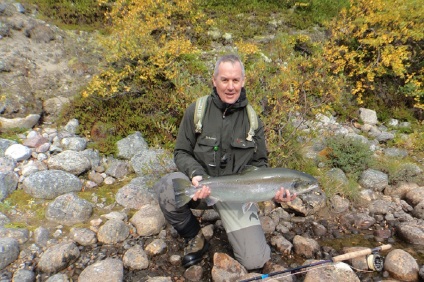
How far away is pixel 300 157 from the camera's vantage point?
7.04 metres

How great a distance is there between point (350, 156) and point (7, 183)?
7.25 metres

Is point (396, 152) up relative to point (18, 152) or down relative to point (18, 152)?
down

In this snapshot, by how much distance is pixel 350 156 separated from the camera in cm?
728

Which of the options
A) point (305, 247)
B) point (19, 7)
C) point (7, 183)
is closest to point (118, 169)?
point (7, 183)

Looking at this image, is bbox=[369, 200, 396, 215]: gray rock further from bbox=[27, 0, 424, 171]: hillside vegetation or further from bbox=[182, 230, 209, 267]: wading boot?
bbox=[182, 230, 209, 267]: wading boot

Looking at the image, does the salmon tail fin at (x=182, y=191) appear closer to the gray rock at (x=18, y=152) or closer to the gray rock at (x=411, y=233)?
the gray rock at (x=411, y=233)

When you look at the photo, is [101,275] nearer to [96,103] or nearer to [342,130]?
[96,103]

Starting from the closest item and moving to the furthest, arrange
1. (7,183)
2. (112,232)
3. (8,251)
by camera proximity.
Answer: (8,251)
(112,232)
(7,183)

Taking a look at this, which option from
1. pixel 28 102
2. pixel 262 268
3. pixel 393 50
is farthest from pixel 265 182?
pixel 393 50

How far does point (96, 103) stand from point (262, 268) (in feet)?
18.7

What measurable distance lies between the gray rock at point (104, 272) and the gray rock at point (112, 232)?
1.73 feet

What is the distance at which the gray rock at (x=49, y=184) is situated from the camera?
5.78 metres

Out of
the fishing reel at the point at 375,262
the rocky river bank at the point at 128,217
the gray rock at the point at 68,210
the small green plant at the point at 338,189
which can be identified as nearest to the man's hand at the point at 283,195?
the rocky river bank at the point at 128,217

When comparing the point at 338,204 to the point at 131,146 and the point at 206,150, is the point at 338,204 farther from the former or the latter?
the point at 131,146
